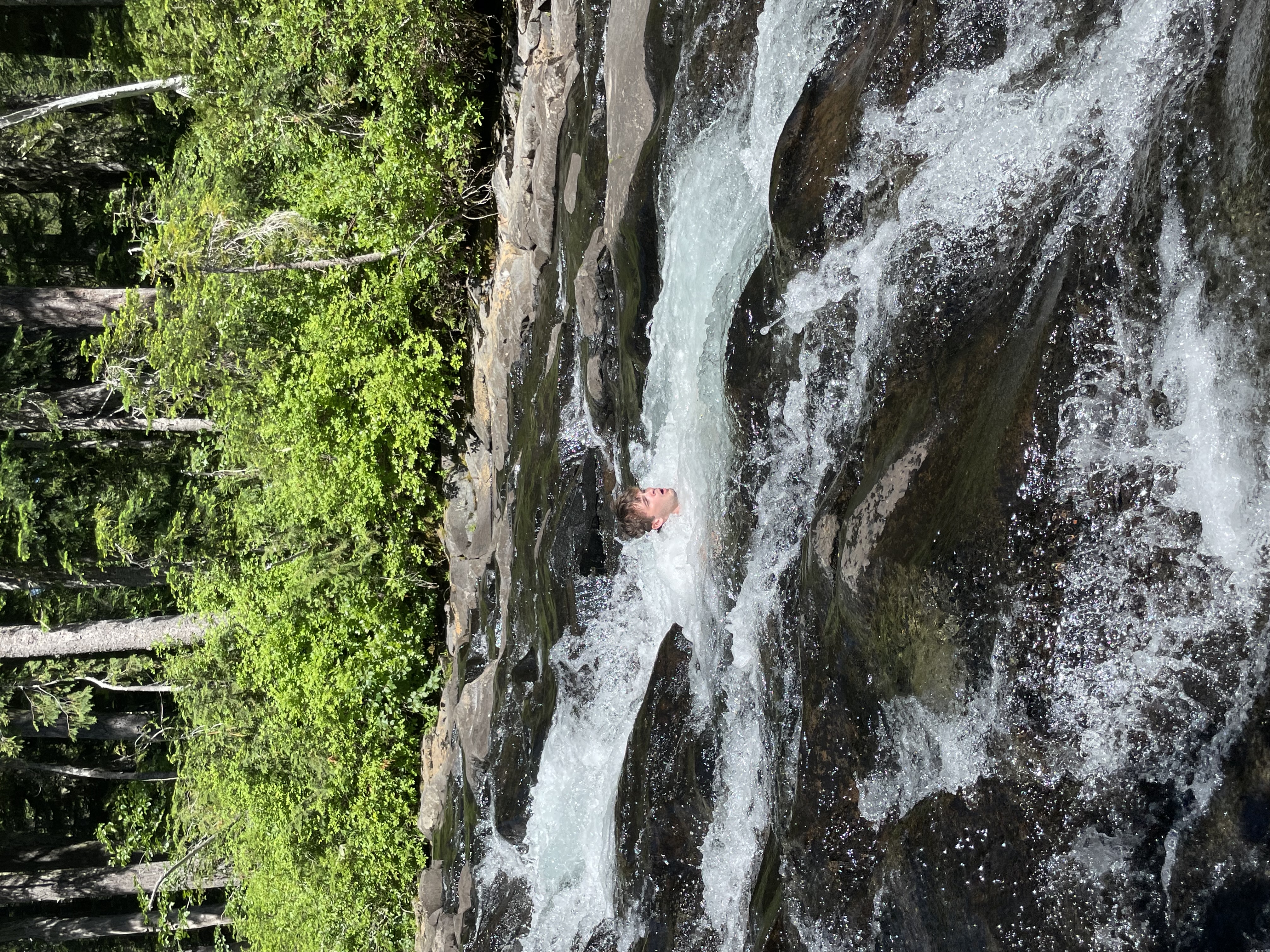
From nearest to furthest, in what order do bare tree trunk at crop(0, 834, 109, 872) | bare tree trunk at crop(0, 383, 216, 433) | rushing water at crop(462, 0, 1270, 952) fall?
rushing water at crop(462, 0, 1270, 952)
bare tree trunk at crop(0, 383, 216, 433)
bare tree trunk at crop(0, 834, 109, 872)

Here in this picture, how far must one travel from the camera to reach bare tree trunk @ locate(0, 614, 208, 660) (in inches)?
314

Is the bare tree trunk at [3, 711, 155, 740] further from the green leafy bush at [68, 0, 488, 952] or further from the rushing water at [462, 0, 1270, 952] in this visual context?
the rushing water at [462, 0, 1270, 952]

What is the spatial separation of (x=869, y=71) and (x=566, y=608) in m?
2.99

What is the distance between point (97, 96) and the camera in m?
7.28

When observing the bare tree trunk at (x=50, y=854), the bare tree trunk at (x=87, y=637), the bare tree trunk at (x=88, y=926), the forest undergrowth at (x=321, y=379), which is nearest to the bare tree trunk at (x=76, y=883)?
the bare tree trunk at (x=88, y=926)

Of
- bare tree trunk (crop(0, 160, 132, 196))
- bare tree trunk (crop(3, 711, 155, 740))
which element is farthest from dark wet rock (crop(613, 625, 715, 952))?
bare tree trunk (crop(0, 160, 132, 196))

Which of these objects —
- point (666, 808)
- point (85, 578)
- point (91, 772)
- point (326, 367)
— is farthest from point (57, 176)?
point (666, 808)

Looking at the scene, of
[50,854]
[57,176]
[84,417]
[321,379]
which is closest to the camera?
[321,379]

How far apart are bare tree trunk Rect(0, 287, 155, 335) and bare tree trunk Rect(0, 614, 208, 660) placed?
107 inches

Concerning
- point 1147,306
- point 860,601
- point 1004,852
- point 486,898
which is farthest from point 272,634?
point 1147,306

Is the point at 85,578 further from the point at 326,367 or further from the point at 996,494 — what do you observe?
the point at 996,494

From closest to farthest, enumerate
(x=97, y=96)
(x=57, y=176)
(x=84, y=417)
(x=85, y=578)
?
(x=97, y=96)
(x=84, y=417)
(x=85, y=578)
(x=57, y=176)

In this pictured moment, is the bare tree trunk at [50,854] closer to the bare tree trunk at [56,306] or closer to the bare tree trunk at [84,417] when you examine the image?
the bare tree trunk at [84,417]

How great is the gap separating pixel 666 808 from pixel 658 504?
139cm
